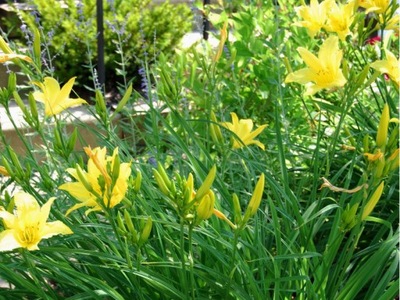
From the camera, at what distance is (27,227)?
1401mm

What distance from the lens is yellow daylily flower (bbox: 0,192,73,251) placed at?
53.9 inches

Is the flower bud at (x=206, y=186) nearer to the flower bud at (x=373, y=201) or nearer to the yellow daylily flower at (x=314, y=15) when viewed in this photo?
the flower bud at (x=373, y=201)

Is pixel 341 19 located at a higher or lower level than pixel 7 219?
higher

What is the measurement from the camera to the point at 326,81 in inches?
69.6

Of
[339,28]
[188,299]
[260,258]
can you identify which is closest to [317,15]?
[339,28]

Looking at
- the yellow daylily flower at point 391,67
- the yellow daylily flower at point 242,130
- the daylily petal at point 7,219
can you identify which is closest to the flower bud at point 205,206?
the daylily petal at point 7,219

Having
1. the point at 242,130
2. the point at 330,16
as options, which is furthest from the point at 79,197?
the point at 330,16

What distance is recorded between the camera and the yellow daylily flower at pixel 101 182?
1.33 meters

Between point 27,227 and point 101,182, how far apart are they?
18cm

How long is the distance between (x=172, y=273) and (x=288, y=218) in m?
0.32

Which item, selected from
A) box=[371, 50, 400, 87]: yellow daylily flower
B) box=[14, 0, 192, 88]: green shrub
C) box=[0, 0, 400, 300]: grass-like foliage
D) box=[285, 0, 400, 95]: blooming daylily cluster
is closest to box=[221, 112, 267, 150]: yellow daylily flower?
box=[0, 0, 400, 300]: grass-like foliage

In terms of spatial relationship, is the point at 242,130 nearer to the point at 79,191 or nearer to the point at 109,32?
the point at 79,191

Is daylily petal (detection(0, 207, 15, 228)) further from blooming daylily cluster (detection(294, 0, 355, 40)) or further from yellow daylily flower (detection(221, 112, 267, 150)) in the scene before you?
blooming daylily cluster (detection(294, 0, 355, 40))

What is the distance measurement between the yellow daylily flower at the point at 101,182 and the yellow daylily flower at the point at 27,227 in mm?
75
